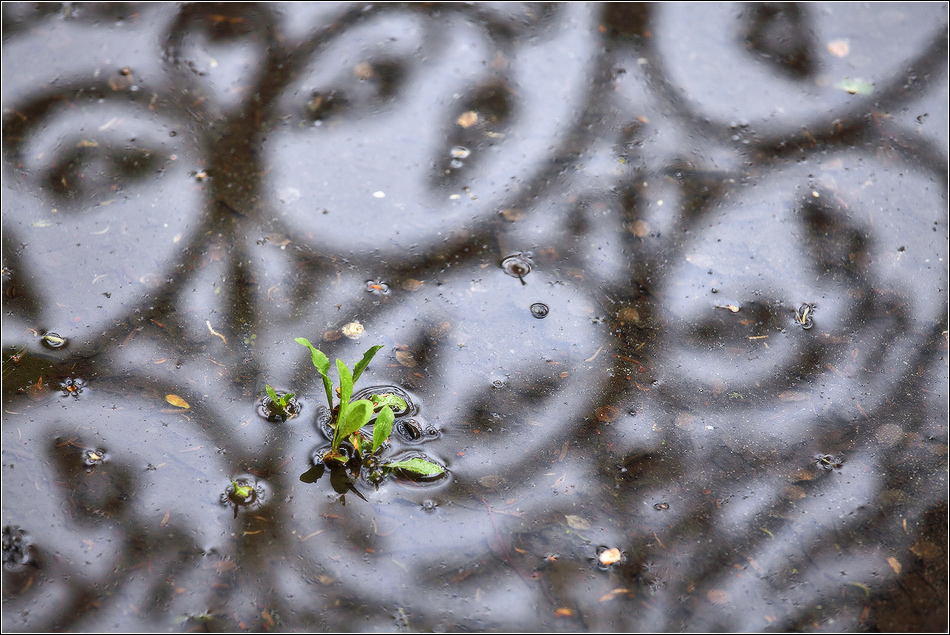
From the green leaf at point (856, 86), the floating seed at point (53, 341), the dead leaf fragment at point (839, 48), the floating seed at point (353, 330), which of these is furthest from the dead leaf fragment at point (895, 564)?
the floating seed at point (53, 341)

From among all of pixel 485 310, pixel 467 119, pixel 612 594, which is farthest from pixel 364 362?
pixel 467 119

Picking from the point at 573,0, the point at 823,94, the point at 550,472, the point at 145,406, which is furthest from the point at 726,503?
the point at 573,0

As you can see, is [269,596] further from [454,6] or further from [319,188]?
[454,6]

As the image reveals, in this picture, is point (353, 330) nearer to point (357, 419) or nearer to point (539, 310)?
point (357, 419)

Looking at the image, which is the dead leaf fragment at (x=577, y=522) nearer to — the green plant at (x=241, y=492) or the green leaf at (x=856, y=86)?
the green plant at (x=241, y=492)

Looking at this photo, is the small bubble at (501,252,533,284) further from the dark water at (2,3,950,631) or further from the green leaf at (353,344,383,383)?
the green leaf at (353,344,383,383)

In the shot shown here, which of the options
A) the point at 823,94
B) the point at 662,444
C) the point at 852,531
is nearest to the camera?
the point at 852,531

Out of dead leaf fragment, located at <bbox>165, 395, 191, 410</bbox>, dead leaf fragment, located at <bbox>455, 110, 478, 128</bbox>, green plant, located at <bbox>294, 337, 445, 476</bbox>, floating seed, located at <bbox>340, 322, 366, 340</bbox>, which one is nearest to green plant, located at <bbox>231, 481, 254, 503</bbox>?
green plant, located at <bbox>294, 337, 445, 476</bbox>
